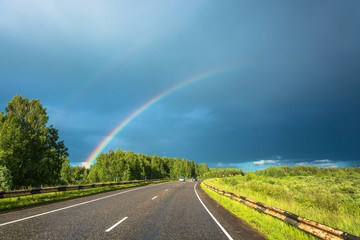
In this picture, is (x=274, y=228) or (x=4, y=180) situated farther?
(x=4, y=180)

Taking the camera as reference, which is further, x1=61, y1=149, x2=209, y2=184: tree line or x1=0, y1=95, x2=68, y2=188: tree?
x1=61, y1=149, x2=209, y2=184: tree line

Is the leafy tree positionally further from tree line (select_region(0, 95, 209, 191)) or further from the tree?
the tree

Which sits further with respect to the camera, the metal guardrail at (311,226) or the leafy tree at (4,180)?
the leafy tree at (4,180)

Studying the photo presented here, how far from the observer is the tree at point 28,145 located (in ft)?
96.0

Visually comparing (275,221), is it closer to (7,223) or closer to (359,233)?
(359,233)

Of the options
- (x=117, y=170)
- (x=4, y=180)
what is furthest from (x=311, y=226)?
(x=117, y=170)

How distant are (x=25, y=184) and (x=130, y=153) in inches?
2279

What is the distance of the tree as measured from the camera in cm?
2927

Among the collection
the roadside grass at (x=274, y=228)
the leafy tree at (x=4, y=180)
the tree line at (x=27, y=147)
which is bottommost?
the roadside grass at (x=274, y=228)

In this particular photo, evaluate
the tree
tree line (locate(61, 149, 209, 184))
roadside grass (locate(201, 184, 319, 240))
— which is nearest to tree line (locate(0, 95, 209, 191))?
the tree

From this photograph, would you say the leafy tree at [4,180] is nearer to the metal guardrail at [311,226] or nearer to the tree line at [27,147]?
the tree line at [27,147]

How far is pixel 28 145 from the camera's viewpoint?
32188mm

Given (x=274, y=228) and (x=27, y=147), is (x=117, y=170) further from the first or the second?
(x=274, y=228)

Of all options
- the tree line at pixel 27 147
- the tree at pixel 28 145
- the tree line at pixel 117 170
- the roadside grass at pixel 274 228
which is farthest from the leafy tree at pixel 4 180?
the tree line at pixel 117 170
